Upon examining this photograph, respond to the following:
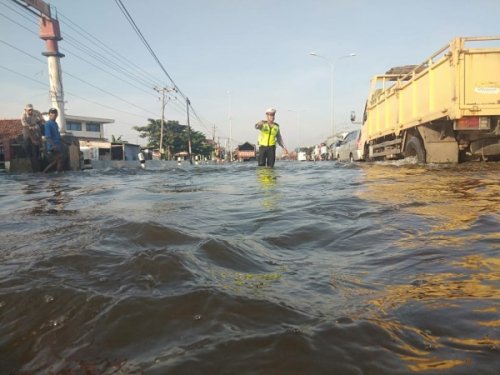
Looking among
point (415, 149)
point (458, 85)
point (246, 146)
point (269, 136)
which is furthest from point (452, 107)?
point (246, 146)

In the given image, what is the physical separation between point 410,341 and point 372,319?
17 centimetres

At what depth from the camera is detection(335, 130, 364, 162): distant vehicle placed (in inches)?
598

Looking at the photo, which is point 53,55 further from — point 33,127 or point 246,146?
point 246,146

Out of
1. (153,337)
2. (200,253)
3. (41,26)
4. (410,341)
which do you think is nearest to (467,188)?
(200,253)

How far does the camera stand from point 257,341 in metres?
1.22

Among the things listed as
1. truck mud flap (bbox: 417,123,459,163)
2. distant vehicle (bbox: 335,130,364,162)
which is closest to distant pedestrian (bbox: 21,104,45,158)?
truck mud flap (bbox: 417,123,459,163)

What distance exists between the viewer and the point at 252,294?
1590mm

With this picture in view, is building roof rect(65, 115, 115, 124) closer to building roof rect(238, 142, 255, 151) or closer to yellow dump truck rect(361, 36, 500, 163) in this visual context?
building roof rect(238, 142, 255, 151)

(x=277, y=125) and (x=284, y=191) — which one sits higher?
(x=277, y=125)

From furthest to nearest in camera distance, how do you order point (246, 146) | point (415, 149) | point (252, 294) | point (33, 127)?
point (246, 146) < point (33, 127) < point (415, 149) < point (252, 294)

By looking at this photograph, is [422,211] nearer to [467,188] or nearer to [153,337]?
[467,188]

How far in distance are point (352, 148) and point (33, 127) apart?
11828 mm

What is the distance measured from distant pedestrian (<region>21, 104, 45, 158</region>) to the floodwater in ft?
30.5

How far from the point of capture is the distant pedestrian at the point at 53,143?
10602 mm
